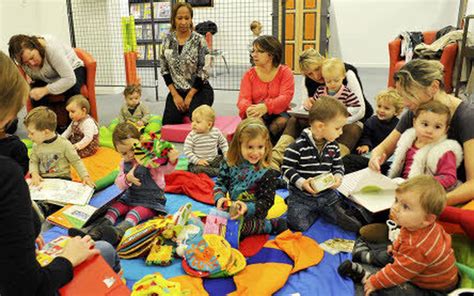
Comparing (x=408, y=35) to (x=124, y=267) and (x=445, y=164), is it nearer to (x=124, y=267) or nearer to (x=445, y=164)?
(x=445, y=164)

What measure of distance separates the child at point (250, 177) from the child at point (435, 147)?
2.75ft


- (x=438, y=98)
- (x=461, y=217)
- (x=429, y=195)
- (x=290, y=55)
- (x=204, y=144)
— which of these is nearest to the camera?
(x=429, y=195)

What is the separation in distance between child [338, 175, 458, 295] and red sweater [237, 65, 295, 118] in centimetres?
209

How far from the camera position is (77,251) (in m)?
1.40

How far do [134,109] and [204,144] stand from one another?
4.65ft

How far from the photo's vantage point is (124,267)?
2184 millimetres

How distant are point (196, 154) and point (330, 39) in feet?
23.7

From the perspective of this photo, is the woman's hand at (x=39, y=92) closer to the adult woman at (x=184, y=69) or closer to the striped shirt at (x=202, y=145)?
the adult woman at (x=184, y=69)

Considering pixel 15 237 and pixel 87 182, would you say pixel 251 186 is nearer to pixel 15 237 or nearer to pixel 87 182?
pixel 87 182

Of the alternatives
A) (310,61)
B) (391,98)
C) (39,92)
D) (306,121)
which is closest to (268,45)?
(310,61)

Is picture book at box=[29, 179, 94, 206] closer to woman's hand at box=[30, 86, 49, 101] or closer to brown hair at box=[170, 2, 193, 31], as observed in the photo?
woman's hand at box=[30, 86, 49, 101]

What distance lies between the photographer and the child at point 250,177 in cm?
234

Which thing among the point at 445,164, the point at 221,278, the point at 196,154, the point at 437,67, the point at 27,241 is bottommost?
the point at 221,278

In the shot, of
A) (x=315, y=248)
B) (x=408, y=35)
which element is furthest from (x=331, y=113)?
(x=408, y=35)
